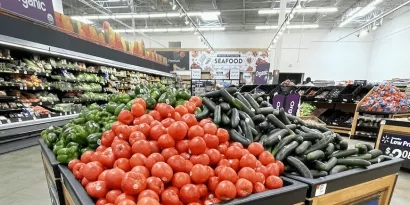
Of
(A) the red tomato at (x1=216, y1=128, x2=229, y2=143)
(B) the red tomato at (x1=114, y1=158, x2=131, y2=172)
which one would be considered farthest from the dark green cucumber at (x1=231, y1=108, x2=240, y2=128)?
(B) the red tomato at (x1=114, y1=158, x2=131, y2=172)

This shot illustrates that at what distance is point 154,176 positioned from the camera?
101 cm

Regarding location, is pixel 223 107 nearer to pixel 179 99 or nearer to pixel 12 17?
pixel 179 99

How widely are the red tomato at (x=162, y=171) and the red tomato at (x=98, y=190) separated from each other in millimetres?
253

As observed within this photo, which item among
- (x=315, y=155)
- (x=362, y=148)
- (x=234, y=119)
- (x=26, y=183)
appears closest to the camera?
(x=315, y=155)

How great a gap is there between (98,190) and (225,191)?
604 mm

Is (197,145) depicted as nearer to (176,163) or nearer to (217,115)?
(176,163)

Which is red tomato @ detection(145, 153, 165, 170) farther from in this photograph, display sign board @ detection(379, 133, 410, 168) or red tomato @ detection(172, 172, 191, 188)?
display sign board @ detection(379, 133, 410, 168)

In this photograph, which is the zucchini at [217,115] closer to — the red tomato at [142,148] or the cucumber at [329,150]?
the red tomato at [142,148]

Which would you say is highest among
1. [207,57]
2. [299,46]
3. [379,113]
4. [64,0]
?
[64,0]

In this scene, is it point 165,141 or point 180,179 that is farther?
point 165,141

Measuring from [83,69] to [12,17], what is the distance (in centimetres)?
236

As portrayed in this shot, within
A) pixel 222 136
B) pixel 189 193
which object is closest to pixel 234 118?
pixel 222 136

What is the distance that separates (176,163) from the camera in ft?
3.51

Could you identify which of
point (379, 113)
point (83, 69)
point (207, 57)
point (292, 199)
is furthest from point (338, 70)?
point (292, 199)
